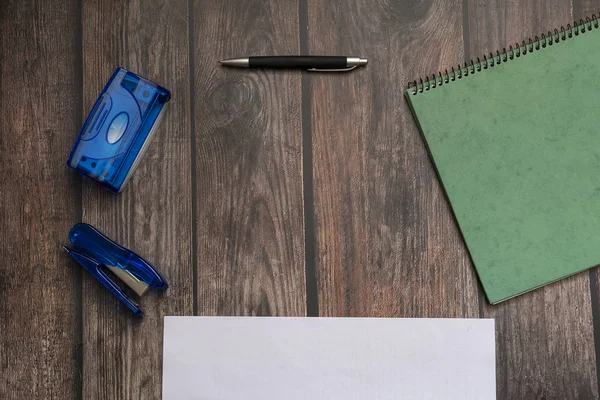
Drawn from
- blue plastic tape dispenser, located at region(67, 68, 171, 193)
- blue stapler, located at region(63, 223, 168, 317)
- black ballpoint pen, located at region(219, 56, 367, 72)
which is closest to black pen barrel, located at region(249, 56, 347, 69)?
black ballpoint pen, located at region(219, 56, 367, 72)

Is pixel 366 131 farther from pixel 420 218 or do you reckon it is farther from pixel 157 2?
pixel 157 2

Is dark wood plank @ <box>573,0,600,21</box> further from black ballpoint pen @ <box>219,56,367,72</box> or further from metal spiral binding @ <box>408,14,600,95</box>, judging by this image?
black ballpoint pen @ <box>219,56,367,72</box>

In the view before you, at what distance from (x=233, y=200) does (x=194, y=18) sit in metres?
0.20

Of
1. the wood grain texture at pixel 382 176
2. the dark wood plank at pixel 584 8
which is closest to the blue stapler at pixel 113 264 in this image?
the wood grain texture at pixel 382 176

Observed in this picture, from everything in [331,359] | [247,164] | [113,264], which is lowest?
[331,359]

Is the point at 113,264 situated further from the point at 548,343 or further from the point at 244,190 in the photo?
Answer: the point at 548,343

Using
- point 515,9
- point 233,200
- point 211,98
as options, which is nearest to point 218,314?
point 233,200

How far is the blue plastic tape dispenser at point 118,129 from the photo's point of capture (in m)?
0.64

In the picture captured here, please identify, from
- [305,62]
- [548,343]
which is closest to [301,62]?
[305,62]

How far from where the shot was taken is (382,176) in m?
0.66

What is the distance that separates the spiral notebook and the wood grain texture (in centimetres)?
2

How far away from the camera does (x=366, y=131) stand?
664 mm

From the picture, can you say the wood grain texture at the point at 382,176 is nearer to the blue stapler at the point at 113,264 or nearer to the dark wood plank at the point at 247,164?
the dark wood plank at the point at 247,164

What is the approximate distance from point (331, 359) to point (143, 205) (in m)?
0.25
